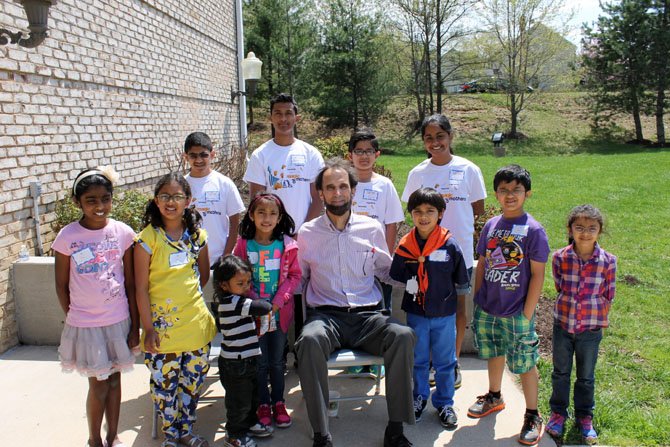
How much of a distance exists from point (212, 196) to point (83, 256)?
3.77 feet

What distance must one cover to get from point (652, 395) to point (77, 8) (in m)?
7.10

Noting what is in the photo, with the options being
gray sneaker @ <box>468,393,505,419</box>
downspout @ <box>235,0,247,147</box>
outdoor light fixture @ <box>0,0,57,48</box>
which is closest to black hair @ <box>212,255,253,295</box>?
gray sneaker @ <box>468,393,505,419</box>

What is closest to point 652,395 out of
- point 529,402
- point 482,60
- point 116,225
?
point 529,402

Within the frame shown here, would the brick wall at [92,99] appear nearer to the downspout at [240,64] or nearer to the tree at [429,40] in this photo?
the downspout at [240,64]

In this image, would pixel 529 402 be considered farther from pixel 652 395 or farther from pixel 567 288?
pixel 652 395

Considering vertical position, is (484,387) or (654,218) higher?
(654,218)

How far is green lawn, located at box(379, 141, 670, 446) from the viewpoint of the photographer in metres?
3.35

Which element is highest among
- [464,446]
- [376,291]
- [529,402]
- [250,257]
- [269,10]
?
[269,10]

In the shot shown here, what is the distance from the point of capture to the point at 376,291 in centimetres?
354

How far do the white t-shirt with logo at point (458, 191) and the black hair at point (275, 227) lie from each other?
111 cm

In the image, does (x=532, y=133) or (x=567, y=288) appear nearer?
(x=567, y=288)

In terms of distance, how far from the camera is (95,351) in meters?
2.85

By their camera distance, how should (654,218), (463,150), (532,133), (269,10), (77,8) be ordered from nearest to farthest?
(77,8), (654,218), (463,150), (532,133), (269,10)

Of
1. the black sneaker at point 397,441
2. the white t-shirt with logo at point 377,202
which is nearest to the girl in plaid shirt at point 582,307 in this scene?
the black sneaker at point 397,441
